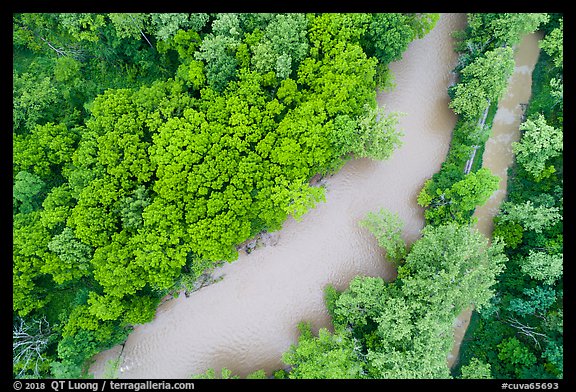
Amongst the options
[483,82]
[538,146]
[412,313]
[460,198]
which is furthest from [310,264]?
[538,146]

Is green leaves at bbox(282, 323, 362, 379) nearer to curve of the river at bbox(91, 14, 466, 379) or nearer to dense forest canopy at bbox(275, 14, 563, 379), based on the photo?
dense forest canopy at bbox(275, 14, 563, 379)

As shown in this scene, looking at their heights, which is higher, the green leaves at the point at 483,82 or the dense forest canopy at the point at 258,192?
the green leaves at the point at 483,82

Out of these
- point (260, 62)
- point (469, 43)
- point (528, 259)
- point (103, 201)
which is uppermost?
point (469, 43)

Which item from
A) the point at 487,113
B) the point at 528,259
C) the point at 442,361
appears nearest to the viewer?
the point at 442,361

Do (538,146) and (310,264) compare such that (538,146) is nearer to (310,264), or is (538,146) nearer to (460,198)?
(460,198)

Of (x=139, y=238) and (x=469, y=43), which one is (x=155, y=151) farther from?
(x=469, y=43)

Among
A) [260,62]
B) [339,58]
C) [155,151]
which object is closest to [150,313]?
[155,151]

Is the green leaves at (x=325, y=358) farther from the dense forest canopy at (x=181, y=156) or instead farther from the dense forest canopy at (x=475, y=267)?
the dense forest canopy at (x=181, y=156)

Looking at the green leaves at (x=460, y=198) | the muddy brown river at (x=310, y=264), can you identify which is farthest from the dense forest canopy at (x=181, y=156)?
the green leaves at (x=460, y=198)
